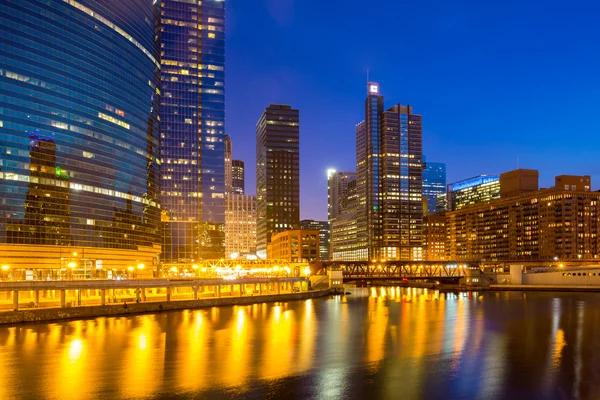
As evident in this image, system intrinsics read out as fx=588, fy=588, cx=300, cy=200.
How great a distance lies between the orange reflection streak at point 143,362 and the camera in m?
45.9

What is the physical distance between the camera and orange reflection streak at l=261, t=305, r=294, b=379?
5312 centimetres

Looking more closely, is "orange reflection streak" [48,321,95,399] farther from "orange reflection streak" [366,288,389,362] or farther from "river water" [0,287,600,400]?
"orange reflection streak" [366,288,389,362]

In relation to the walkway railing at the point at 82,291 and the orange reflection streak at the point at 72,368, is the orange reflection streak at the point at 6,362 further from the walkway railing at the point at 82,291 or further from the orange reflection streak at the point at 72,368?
the walkway railing at the point at 82,291

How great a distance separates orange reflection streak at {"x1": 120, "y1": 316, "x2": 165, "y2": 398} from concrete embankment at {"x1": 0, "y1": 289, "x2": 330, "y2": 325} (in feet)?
67.3

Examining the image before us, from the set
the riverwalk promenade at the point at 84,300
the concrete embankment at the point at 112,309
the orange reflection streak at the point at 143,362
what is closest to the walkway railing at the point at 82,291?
the riverwalk promenade at the point at 84,300

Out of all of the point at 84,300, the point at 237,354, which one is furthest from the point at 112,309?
the point at 237,354

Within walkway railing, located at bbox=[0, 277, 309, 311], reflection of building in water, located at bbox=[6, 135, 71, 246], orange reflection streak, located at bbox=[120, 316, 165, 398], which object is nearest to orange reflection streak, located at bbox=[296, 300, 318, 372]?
orange reflection streak, located at bbox=[120, 316, 165, 398]

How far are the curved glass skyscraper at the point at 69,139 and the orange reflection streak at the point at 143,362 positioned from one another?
2999 inches

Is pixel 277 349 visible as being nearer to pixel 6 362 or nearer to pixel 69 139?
pixel 6 362

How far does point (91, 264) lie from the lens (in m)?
166

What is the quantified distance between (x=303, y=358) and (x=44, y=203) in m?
115

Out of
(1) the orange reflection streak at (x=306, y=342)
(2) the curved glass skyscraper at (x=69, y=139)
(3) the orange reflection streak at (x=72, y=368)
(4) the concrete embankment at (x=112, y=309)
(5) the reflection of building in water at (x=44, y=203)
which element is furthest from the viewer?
(5) the reflection of building in water at (x=44, y=203)

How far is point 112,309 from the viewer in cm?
10588

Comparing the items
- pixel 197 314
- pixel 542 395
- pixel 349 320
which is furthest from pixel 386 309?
pixel 542 395
